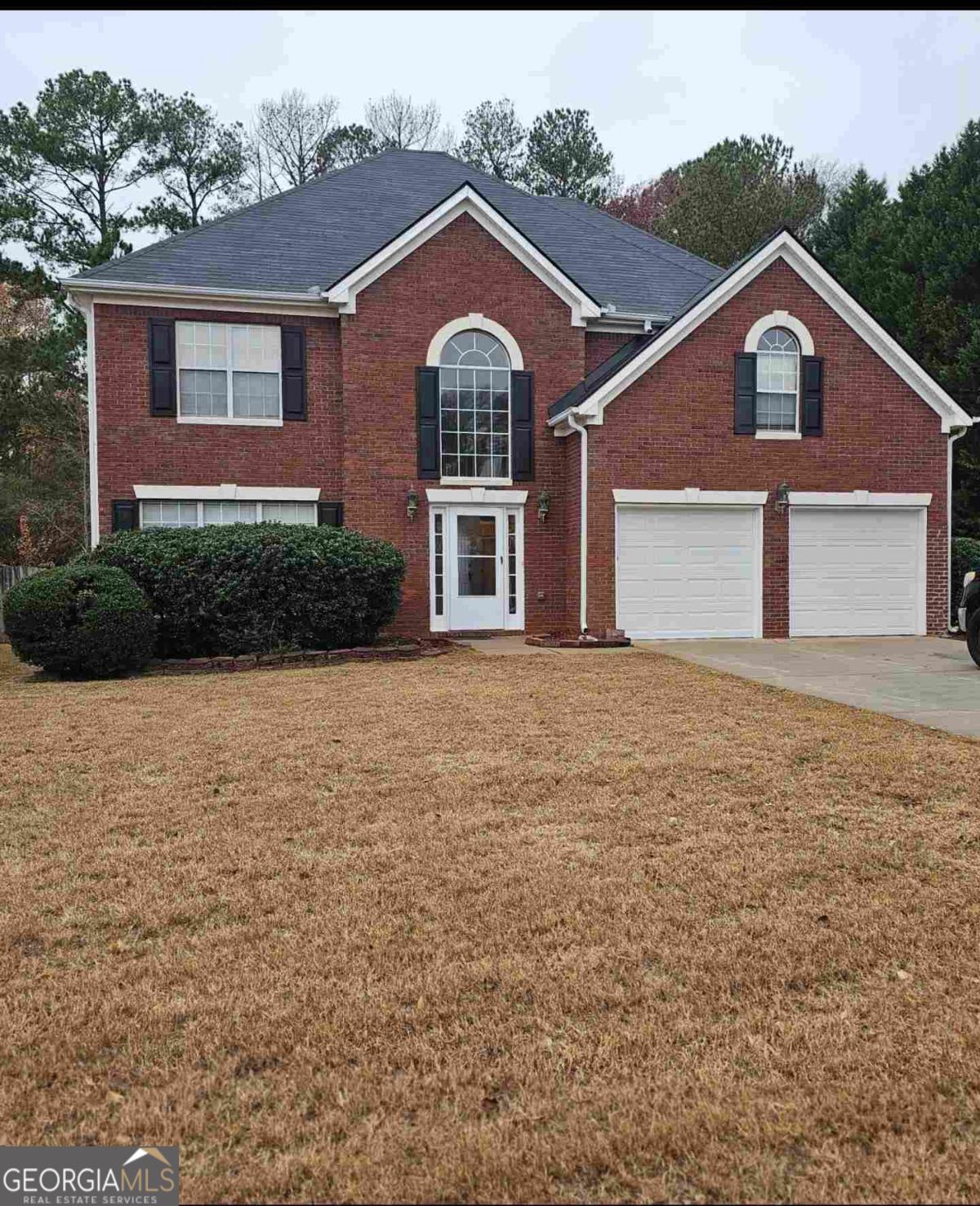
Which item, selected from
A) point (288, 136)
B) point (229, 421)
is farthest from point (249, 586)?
point (288, 136)

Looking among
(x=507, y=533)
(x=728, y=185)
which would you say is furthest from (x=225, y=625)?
(x=728, y=185)

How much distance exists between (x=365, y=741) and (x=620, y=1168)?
5082mm

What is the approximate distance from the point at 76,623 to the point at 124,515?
13.0ft

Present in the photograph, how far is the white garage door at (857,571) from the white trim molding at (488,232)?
538cm

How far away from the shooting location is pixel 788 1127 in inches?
93.4

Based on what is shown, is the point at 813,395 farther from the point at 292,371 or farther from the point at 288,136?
the point at 288,136

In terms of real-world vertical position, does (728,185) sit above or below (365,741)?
above

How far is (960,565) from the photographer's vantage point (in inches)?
644

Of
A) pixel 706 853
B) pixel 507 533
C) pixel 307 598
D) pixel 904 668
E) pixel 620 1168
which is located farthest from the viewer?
pixel 507 533

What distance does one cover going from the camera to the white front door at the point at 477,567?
15859 millimetres

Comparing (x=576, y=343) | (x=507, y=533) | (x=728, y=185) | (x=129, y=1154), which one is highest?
(x=728, y=185)

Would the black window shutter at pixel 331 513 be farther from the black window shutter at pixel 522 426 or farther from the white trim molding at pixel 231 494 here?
the black window shutter at pixel 522 426

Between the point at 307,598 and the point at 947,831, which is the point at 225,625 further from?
the point at 947,831

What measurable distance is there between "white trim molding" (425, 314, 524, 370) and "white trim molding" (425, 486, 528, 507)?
2.18 metres
